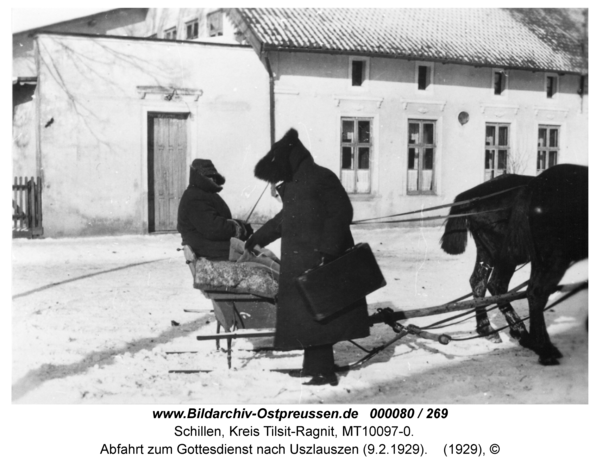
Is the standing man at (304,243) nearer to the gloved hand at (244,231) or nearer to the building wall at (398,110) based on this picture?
the gloved hand at (244,231)

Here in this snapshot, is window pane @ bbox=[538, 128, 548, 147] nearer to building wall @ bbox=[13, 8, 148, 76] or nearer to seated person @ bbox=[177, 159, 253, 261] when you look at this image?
seated person @ bbox=[177, 159, 253, 261]

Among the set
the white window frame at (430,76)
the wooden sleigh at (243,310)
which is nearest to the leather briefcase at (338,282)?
the wooden sleigh at (243,310)

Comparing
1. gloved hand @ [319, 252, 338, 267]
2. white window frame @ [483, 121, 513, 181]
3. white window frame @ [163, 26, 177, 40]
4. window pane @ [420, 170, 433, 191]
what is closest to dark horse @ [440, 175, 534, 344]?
gloved hand @ [319, 252, 338, 267]

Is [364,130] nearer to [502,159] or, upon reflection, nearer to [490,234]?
[502,159]

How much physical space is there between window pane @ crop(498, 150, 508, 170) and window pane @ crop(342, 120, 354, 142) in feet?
8.48

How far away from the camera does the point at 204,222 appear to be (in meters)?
5.51

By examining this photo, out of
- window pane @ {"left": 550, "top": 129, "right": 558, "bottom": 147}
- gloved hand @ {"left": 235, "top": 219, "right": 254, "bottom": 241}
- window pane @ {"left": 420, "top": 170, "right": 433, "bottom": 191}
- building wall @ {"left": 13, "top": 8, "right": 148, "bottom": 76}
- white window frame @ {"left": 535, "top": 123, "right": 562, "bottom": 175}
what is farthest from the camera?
window pane @ {"left": 420, "top": 170, "right": 433, "bottom": 191}

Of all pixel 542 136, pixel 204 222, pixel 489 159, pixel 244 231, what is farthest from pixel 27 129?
pixel 542 136

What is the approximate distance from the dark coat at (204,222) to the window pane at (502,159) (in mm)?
5679

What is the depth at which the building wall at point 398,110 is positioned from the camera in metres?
10.5

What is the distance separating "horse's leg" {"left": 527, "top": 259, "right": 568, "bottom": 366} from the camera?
5211 mm

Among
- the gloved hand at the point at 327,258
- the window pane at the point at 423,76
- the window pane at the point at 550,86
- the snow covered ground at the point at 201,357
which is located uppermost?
the window pane at the point at 423,76
